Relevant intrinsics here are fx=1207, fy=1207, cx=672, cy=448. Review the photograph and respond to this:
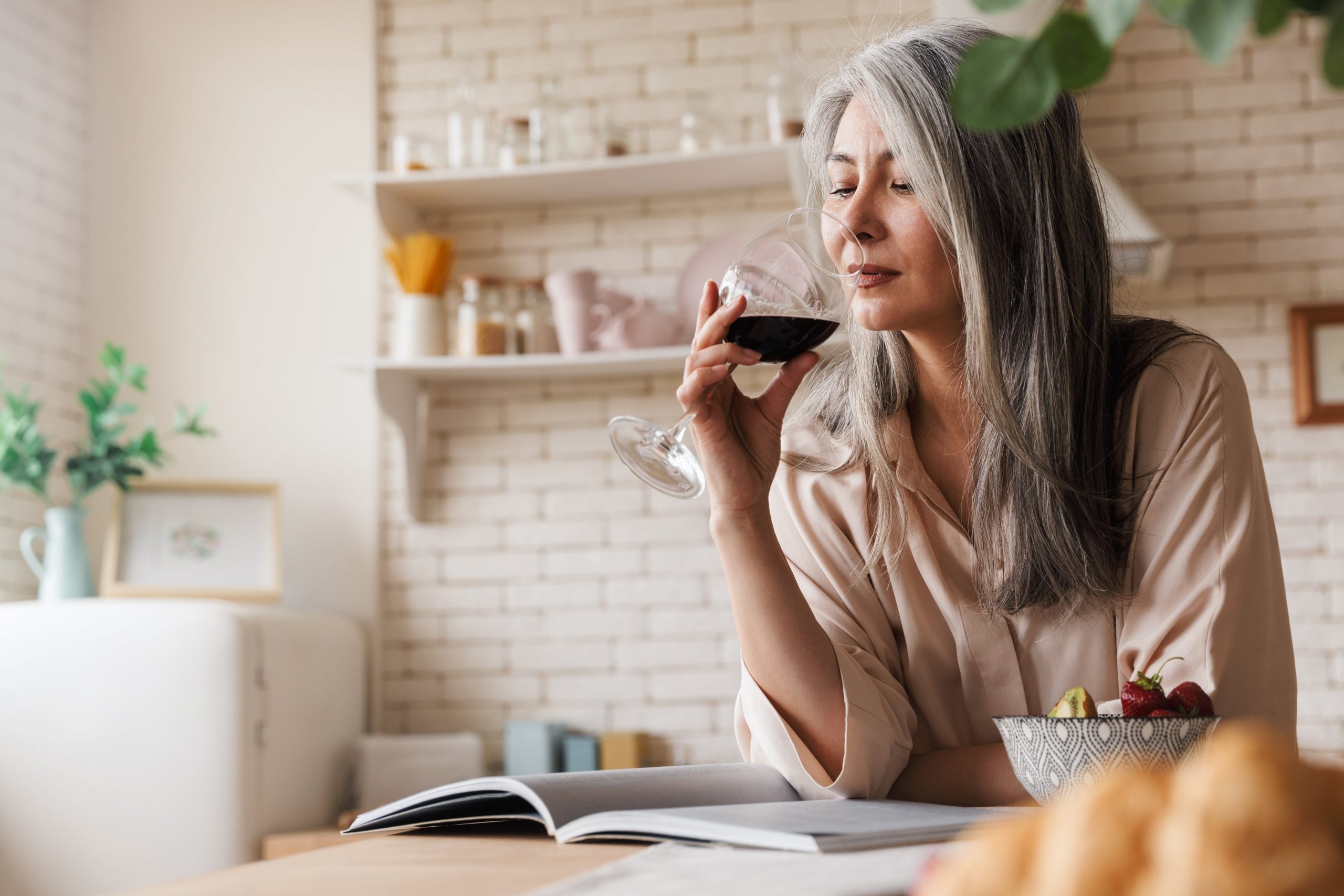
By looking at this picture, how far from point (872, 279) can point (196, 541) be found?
90.0 inches

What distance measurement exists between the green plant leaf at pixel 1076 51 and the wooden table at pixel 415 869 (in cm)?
44

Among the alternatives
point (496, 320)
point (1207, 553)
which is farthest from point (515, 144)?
point (1207, 553)

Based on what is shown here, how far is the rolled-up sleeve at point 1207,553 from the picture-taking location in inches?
43.9

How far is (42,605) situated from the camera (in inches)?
106

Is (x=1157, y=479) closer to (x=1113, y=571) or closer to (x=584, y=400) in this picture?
(x=1113, y=571)

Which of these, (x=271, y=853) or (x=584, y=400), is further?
(x=584, y=400)

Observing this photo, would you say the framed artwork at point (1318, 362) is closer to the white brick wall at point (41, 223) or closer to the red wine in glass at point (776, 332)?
the red wine in glass at point (776, 332)

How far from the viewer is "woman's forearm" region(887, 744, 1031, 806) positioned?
3.66 feet

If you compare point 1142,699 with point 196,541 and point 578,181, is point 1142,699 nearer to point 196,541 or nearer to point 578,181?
point 578,181

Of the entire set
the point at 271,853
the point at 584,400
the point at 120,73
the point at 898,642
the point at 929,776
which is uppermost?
the point at 120,73

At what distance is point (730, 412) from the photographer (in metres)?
1.33

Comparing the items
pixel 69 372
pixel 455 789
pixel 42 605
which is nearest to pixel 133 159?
pixel 69 372

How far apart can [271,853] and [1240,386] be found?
2.22 meters

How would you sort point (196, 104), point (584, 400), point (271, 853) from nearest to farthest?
point (271, 853) < point (584, 400) < point (196, 104)
